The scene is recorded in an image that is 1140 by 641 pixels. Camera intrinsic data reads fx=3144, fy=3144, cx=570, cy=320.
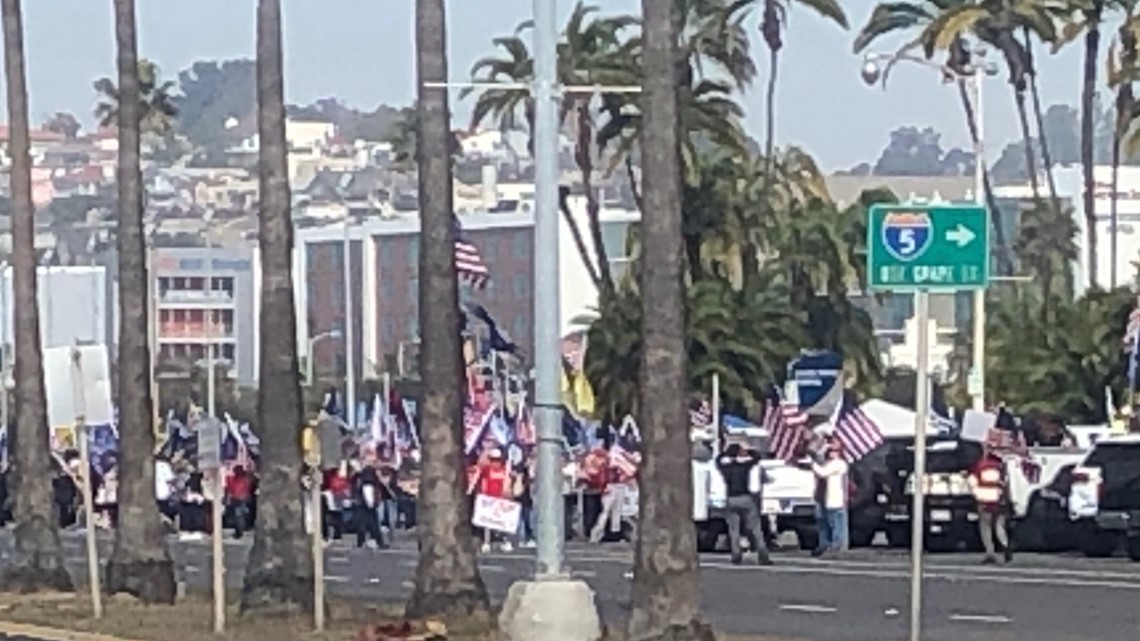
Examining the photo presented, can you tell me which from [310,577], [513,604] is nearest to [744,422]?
[310,577]

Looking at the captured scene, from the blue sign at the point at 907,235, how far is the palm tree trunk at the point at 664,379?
6.48 ft

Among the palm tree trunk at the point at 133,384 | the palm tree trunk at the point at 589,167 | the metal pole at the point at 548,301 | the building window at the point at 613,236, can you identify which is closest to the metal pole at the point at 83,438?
the palm tree trunk at the point at 133,384

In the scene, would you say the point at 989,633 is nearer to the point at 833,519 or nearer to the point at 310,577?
the point at 310,577

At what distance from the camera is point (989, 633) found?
26.7 m

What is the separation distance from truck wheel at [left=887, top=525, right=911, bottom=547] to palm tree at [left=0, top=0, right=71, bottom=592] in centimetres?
1356

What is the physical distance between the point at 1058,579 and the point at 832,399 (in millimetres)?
16681

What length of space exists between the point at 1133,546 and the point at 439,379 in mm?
17024

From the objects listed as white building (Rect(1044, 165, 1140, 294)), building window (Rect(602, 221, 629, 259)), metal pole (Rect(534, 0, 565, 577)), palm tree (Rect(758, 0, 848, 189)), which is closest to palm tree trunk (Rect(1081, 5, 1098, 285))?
palm tree (Rect(758, 0, 848, 189))

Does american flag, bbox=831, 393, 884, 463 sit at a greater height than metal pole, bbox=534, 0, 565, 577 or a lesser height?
lesser

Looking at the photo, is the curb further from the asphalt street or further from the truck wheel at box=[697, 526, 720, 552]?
the truck wheel at box=[697, 526, 720, 552]

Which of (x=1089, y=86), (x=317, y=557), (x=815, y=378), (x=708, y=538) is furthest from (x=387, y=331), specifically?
(x=317, y=557)

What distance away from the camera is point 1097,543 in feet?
136

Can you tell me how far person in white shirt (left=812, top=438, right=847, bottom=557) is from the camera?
4025 centimetres

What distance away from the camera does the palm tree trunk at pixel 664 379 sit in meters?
21.4
